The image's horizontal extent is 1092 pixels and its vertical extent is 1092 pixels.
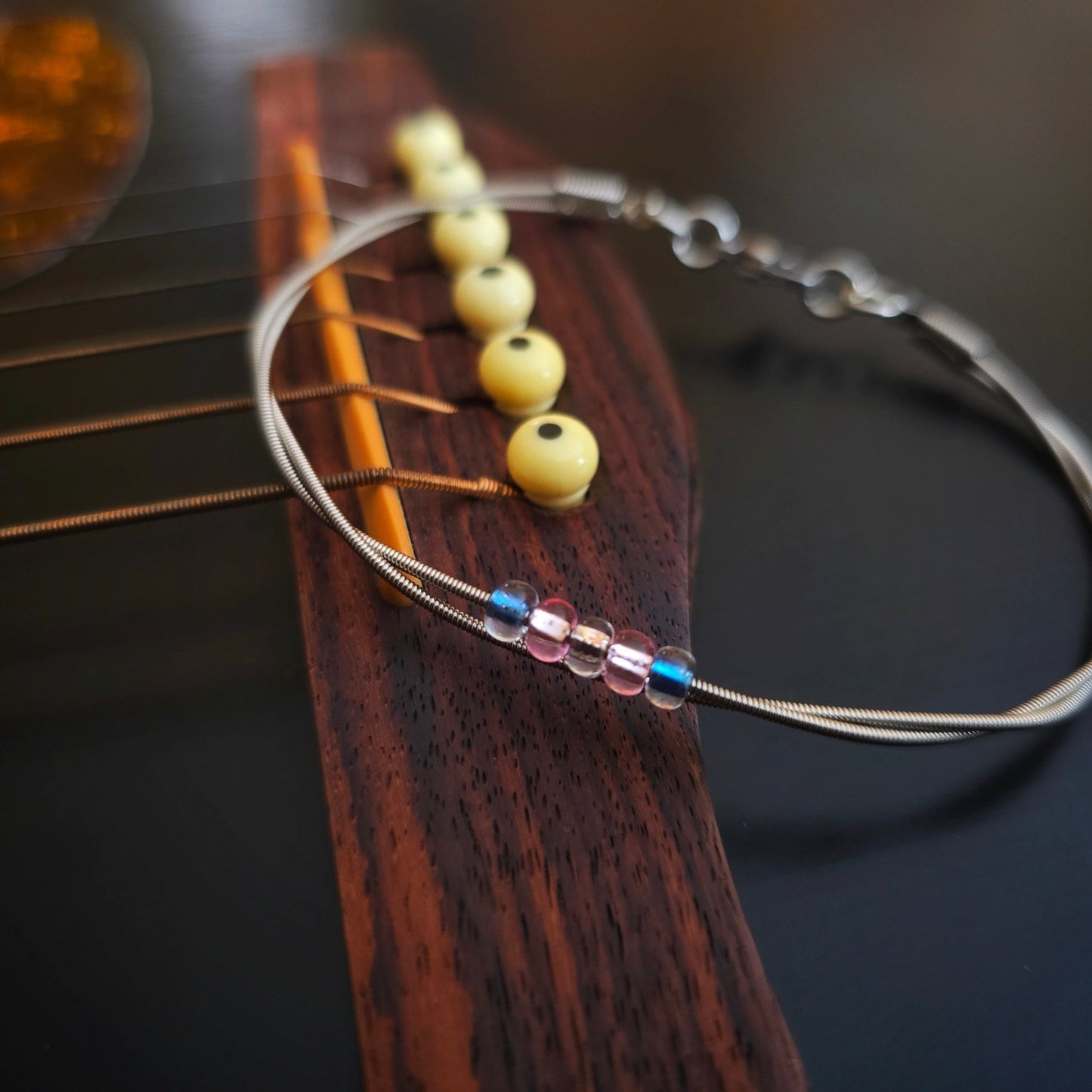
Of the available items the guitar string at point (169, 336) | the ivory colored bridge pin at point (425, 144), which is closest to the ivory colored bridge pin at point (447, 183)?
the ivory colored bridge pin at point (425, 144)

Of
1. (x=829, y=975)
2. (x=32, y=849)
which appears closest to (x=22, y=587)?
(x=32, y=849)

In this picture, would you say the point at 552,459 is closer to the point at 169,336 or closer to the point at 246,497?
the point at 246,497

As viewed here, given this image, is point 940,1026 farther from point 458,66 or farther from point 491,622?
point 458,66

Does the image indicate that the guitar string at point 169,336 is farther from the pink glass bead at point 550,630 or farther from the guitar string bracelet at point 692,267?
the pink glass bead at point 550,630

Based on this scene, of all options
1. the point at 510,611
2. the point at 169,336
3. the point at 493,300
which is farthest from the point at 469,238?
the point at 510,611

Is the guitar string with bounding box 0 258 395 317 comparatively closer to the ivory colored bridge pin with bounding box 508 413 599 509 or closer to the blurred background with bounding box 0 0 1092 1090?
the blurred background with bounding box 0 0 1092 1090

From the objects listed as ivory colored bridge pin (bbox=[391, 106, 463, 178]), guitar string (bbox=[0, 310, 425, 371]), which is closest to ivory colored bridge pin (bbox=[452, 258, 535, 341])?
guitar string (bbox=[0, 310, 425, 371])

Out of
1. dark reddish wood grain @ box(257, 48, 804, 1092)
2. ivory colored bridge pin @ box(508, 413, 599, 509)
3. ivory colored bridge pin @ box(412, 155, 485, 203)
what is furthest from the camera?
ivory colored bridge pin @ box(412, 155, 485, 203)
